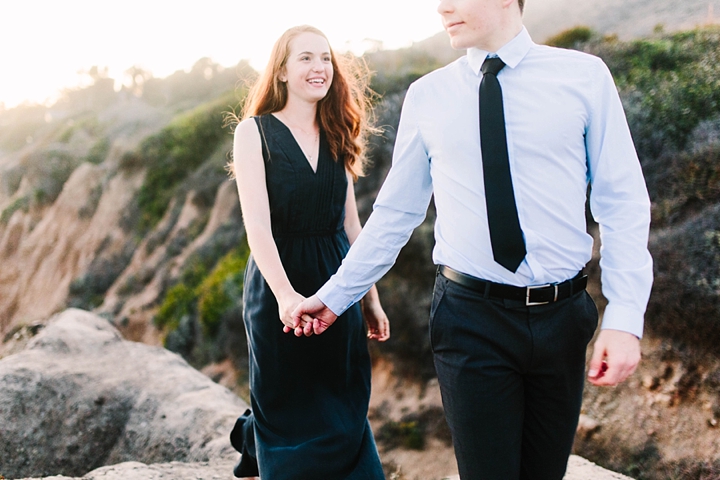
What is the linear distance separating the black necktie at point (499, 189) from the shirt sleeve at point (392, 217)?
28 cm

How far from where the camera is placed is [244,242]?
38.5 ft

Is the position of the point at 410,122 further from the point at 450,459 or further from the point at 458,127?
the point at 450,459

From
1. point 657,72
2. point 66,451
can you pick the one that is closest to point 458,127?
point 66,451

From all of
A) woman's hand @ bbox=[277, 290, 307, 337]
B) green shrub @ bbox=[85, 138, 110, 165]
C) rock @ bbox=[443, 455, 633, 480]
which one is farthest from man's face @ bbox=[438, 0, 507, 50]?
green shrub @ bbox=[85, 138, 110, 165]

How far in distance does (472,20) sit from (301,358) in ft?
5.56

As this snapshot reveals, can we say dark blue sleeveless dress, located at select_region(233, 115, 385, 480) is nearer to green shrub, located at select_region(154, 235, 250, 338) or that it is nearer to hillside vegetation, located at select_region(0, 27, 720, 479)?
hillside vegetation, located at select_region(0, 27, 720, 479)

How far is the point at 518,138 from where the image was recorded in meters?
1.67

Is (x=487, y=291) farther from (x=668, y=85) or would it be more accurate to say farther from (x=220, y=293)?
(x=220, y=293)

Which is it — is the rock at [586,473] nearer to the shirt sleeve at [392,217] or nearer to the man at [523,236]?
the man at [523,236]

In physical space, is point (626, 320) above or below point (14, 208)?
above

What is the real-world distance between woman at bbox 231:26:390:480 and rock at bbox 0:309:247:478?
5.36 ft

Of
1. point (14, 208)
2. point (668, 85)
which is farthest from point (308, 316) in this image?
point (14, 208)

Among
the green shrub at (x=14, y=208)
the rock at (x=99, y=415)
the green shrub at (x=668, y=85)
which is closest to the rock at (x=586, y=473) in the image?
the rock at (x=99, y=415)

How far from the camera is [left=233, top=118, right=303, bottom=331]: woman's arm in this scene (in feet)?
8.05
